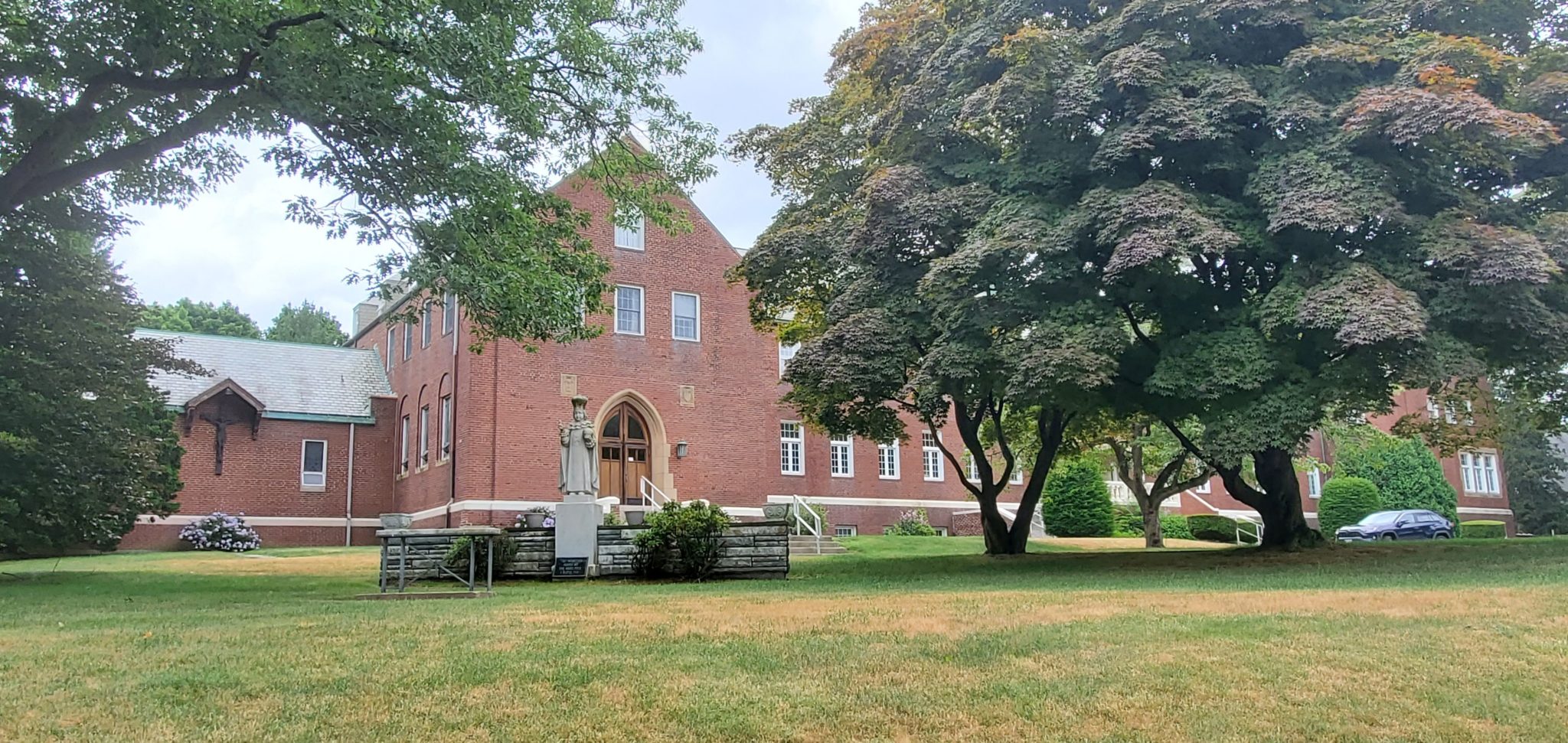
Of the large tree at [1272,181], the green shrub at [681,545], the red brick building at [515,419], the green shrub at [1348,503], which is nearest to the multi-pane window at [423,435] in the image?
the red brick building at [515,419]

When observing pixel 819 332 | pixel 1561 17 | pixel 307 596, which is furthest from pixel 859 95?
pixel 307 596

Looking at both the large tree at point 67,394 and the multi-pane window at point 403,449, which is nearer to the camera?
the large tree at point 67,394

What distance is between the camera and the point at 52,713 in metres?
6.00

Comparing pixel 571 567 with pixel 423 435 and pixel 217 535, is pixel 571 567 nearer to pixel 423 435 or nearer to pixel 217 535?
pixel 423 435

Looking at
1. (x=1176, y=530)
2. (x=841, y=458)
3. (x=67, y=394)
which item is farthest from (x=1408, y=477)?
(x=67, y=394)

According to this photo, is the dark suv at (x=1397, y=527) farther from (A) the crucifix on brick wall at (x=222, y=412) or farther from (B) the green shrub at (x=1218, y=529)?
(A) the crucifix on brick wall at (x=222, y=412)

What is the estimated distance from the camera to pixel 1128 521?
133 ft

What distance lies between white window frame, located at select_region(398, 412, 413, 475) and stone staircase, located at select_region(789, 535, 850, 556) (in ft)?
47.0

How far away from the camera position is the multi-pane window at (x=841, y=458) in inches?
1452

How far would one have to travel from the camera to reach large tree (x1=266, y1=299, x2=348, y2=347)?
67.5 meters

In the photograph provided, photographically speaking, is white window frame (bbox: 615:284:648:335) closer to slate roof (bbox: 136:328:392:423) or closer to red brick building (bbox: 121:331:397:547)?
red brick building (bbox: 121:331:397:547)

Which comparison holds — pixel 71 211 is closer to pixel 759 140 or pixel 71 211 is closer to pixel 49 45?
pixel 49 45

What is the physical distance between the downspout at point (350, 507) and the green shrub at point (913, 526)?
16856 mm

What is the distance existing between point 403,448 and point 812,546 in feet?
51.2
